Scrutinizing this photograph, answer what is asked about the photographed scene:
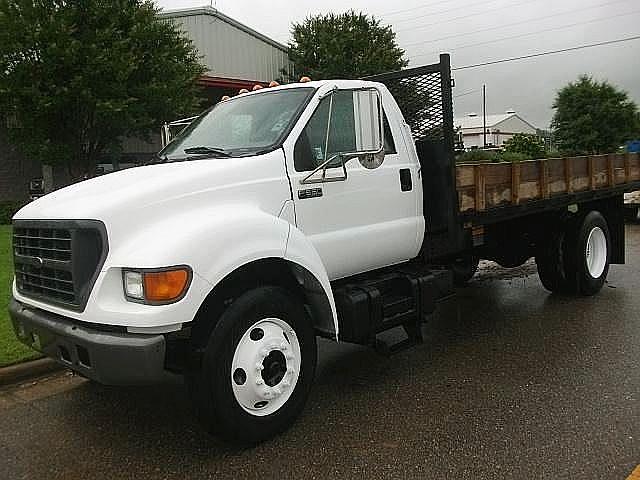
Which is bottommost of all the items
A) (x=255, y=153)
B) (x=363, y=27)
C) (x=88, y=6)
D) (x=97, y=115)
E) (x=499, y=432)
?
(x=499, y=432)

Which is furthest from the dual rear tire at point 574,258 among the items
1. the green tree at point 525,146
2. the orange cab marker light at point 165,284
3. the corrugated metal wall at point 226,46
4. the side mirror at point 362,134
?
the corrugated metal wall at point 226,46

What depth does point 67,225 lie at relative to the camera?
139 inches

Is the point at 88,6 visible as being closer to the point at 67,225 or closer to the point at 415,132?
the point at 415,132

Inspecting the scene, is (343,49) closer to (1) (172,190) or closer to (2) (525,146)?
(2) (525,146)

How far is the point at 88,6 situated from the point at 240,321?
1504cm

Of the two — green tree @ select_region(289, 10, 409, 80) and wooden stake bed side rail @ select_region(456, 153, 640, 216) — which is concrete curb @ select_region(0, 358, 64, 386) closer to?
wooden stake bed side rail @ select_region(456, 153, 640, 216)

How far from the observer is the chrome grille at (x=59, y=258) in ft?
11.4

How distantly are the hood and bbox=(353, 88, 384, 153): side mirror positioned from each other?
2.05 ft

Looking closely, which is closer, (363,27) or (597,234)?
(597,234)

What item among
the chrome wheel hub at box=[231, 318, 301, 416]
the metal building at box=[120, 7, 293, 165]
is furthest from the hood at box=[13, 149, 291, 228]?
the metal building at box=[120, 7, 293, 165]

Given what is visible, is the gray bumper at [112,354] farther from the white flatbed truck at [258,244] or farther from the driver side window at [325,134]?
the driver side window at [325,134]

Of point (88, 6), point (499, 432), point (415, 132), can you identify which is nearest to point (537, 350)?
point (499, 432)

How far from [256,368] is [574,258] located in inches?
197

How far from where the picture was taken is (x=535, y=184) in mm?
6543
